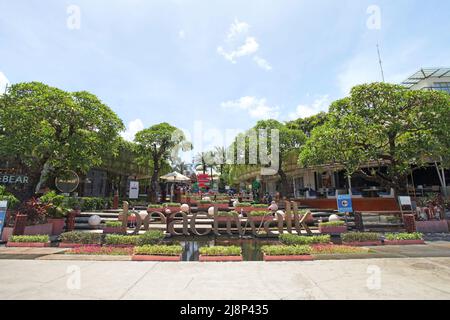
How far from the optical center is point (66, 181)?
14656mm

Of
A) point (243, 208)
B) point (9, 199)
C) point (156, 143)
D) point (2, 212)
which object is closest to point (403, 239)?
point (243, 208)

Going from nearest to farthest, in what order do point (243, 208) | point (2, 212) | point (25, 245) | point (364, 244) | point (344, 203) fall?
point (25, 245), point (364, 244), point (2, 212), point (344, 203), point (243, 208)

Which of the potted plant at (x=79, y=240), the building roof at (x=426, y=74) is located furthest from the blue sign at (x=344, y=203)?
the building roof at (x=426, y=74)

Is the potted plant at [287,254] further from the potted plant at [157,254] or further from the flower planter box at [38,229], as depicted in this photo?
the flower planter box at [38,229]

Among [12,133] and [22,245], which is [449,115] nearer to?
[22,245]

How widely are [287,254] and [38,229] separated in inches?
431

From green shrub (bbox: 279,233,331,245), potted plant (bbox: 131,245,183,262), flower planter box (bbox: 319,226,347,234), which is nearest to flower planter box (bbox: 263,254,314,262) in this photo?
green shrub (bbox: 279,233,331,245)

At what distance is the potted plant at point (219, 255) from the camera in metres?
7.12

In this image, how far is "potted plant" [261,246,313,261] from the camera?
283 inches

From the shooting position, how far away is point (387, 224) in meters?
13.5

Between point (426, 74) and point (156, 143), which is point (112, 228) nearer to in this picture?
point (156, 143)

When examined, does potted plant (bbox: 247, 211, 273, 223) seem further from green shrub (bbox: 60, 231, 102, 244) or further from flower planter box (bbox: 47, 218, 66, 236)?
flower planter box (bbox: 47, 218, 66, 236)

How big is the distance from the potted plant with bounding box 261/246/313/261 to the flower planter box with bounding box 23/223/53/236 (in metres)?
10.1

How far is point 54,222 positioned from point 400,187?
18.8 meters
